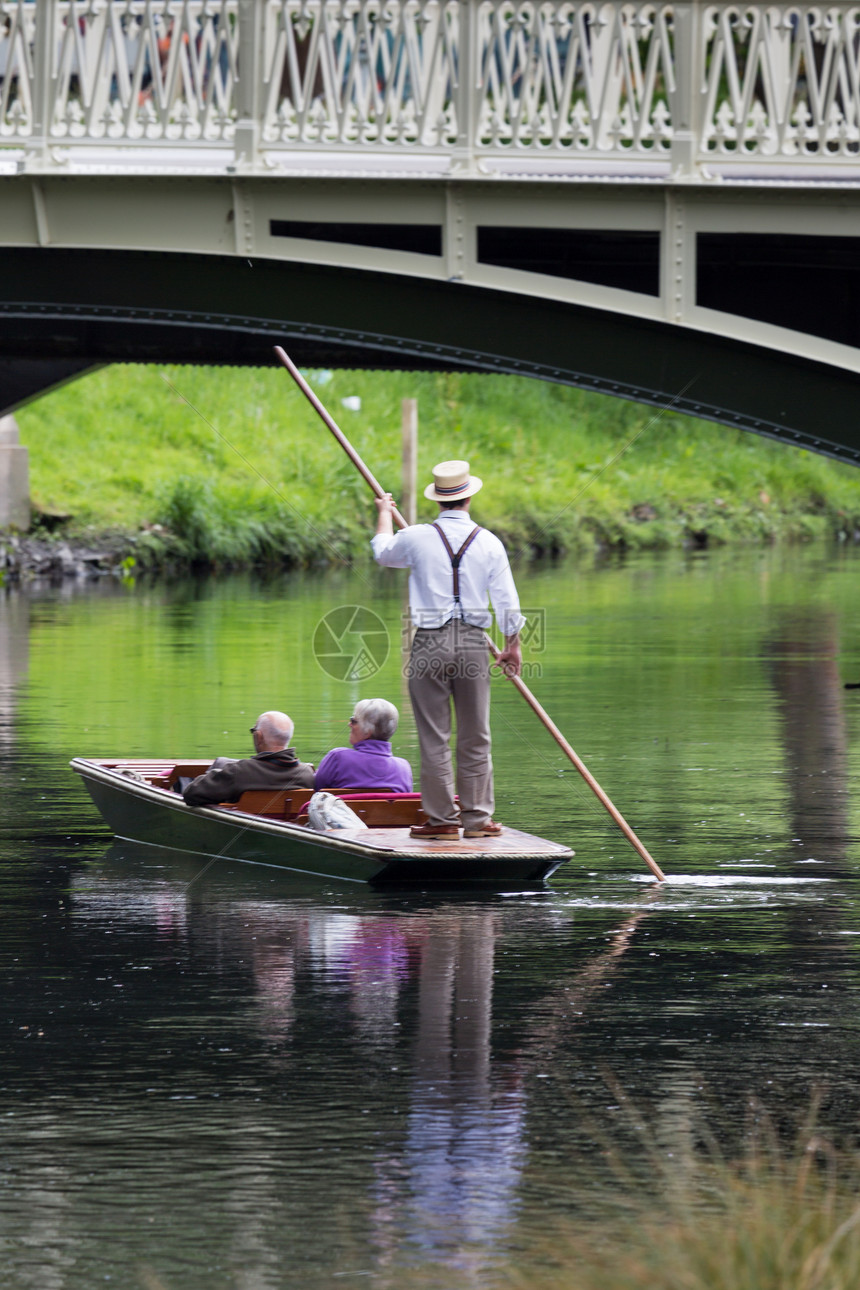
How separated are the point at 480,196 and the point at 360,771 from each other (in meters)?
5.82

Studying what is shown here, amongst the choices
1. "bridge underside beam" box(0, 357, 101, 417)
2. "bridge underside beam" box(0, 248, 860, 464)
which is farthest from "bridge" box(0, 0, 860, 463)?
"bridge underside beam" box(0, 357, 101, 417)

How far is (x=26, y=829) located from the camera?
1296 centimetres

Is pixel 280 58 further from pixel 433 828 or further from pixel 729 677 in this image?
pixel 729 677

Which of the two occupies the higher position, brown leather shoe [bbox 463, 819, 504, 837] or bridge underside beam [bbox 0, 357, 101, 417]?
bridge underside beam [bbox 0, 357, 101, 417]

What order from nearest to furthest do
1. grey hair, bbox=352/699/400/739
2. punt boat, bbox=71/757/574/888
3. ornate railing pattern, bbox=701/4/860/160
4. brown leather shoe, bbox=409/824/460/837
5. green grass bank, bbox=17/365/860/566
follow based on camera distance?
punt boat, bbox=71/757/574/888 < brown leather shoe, bbox=409/824/460/837 < grey hair, bbox=352/699/400/739 < ornate railing pattern, bbox=701/4/860/160 < green grass bank, bbox=17/365/860/566

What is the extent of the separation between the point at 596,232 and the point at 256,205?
2.43 meters

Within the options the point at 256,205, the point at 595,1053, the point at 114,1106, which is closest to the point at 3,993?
the point at 114,1106

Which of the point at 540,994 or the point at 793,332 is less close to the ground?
the point at 793,332

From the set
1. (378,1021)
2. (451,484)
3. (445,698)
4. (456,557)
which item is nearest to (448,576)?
(456,557)

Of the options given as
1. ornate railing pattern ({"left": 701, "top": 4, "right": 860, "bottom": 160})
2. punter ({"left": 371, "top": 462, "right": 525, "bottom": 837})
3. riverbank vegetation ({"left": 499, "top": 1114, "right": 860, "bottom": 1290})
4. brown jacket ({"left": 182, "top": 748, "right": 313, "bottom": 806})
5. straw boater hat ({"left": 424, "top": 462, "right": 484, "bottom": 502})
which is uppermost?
ornate railing pattern ({"left": 701, "top": 4, "right": 860, "bottom": 160})

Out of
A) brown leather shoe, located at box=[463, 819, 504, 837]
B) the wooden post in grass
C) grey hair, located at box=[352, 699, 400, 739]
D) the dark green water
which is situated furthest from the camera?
the wooden post in grass

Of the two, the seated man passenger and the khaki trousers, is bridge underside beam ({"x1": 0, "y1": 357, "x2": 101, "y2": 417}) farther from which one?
the khaki trousers

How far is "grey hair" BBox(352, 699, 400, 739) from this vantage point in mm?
11328

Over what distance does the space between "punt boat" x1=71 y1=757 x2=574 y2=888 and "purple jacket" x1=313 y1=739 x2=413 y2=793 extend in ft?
0.33
